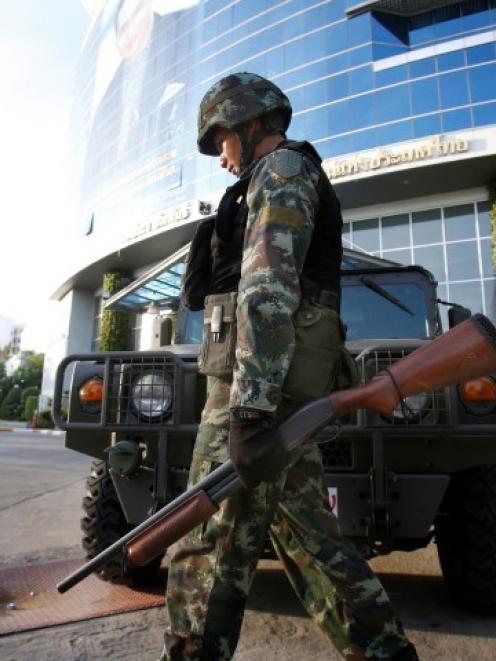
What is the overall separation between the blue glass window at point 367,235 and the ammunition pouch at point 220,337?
1749cm

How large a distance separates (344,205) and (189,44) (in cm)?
1182

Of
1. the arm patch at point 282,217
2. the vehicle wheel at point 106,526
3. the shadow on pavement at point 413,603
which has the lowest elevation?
the shadow on pavement at point 413,603

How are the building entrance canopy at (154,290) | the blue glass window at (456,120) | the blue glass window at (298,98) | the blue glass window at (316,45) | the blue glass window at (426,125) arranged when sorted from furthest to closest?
the blue glass window at (298,98), the blue glass window at (316,45), the blue glass window at (426,125), the blue glass window at (456,120), the building entrance canopy at (154,290)

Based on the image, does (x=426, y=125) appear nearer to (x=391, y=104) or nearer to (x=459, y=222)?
(x=391, y=104)

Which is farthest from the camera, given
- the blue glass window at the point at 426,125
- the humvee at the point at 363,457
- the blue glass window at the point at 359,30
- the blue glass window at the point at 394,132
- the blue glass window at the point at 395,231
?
the blue glass window at the point at 359,30

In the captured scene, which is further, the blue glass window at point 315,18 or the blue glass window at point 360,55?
the blue glass window at point 315,18

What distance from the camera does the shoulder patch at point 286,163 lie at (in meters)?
1.49

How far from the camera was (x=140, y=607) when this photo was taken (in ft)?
8.41

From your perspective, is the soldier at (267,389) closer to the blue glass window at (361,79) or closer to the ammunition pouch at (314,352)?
the ammunition pouch at (314,352)

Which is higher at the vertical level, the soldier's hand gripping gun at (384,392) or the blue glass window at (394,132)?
the blue glass window at (394,132)

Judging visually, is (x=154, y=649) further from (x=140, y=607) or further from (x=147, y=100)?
(x=147, y=100)

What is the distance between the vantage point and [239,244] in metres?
1.66

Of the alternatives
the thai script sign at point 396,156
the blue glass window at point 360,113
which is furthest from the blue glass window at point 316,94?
the thai script sign at point 396,156

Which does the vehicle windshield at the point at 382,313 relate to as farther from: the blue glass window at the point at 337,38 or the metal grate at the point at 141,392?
the blue glass window at the point at 337,38
